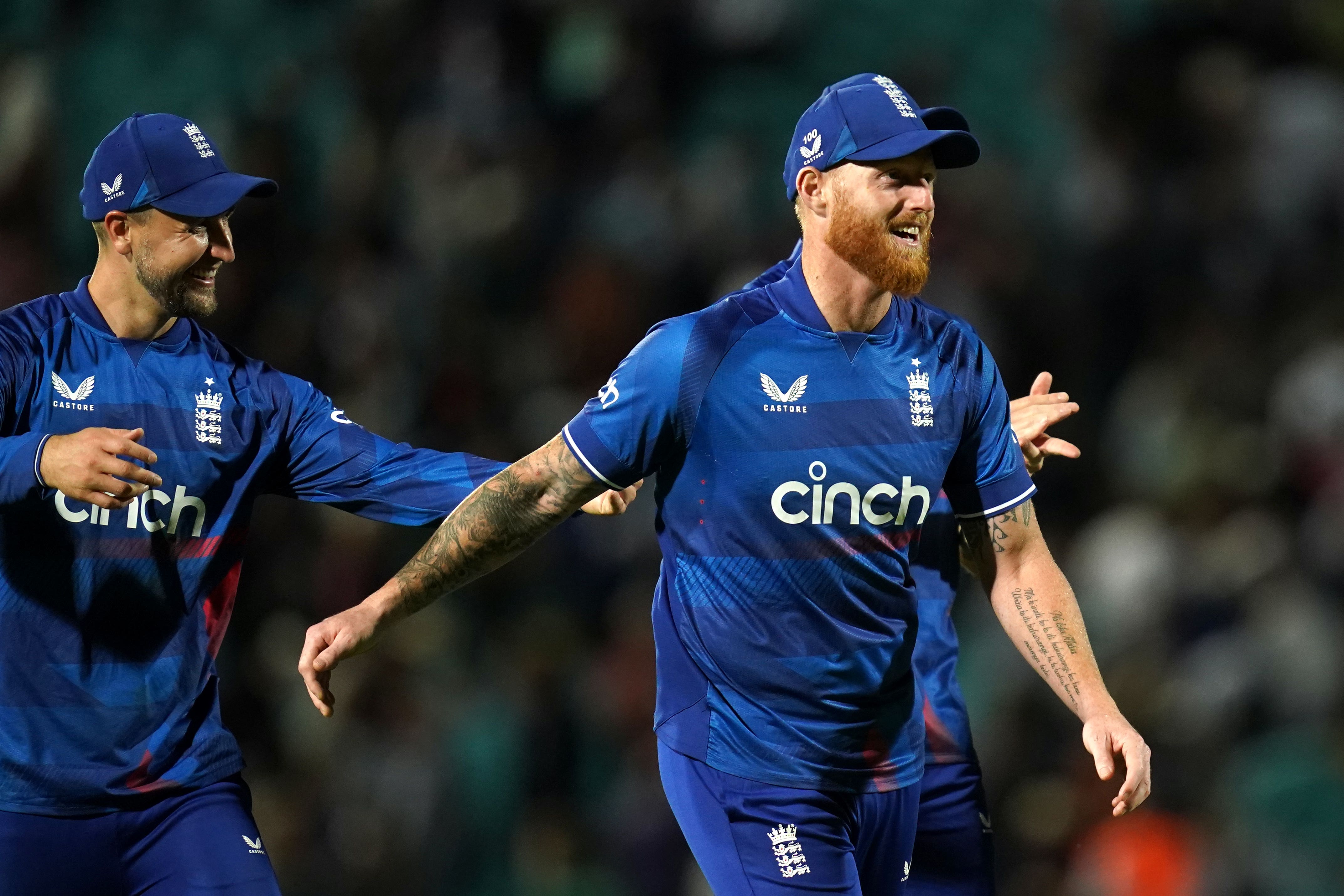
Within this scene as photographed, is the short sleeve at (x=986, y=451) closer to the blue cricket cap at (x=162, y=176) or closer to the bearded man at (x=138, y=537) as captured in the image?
the bearded man at (x=138, y=537)

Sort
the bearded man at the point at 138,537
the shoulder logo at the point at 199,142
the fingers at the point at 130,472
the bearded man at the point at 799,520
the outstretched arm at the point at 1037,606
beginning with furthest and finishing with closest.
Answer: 1. the shoulder logo at the point at 199,142
2. the outstretched arm at the point at 1037,606
3. the bearded man at the point at 138,537
4. the bearded man at the point at 799,520
5. the fingers at the point at 130,472

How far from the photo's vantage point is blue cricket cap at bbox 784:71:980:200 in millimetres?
3918

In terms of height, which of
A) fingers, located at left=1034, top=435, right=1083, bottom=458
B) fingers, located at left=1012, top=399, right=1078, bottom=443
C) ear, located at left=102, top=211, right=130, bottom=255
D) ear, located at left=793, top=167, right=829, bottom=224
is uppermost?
ear, located at left=102, top=211, right=130, bottom=255

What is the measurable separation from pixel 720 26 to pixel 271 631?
175 inches

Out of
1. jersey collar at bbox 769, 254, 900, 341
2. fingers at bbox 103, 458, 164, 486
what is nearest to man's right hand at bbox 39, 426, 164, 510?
fingers at bbox 103, 458, 164, 486

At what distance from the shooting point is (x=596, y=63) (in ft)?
31.8

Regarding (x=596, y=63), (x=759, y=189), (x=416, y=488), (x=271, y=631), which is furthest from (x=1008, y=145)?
(x=416, y=488)

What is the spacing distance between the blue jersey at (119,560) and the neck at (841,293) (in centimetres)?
142

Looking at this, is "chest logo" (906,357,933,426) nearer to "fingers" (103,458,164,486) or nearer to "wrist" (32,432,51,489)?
"fingers" (103,458,164,486)

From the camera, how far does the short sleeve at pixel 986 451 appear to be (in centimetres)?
414

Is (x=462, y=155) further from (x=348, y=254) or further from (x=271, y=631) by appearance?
(x=271, y=631)

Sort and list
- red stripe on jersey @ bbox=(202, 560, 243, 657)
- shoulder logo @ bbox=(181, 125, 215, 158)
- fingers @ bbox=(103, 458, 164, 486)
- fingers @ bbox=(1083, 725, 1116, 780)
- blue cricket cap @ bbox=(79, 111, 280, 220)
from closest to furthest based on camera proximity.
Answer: fingers @ bbox=(103, 458, 164, 486) → fingers @ bbox=(1083, 725, 1116, 780) → red stripe on jersey @ bbox=(202, 560, 243, 657) → blue cricket cap @ bbox=(79, 111, 280, 220) → shoulder logo @ bbox=(181, 125, 215, 158)

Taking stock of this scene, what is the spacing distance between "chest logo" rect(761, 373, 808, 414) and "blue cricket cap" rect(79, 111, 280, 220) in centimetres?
144

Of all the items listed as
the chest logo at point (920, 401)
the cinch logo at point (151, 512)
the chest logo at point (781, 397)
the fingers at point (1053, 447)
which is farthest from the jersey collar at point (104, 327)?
the fingers at point (1053, 447)
